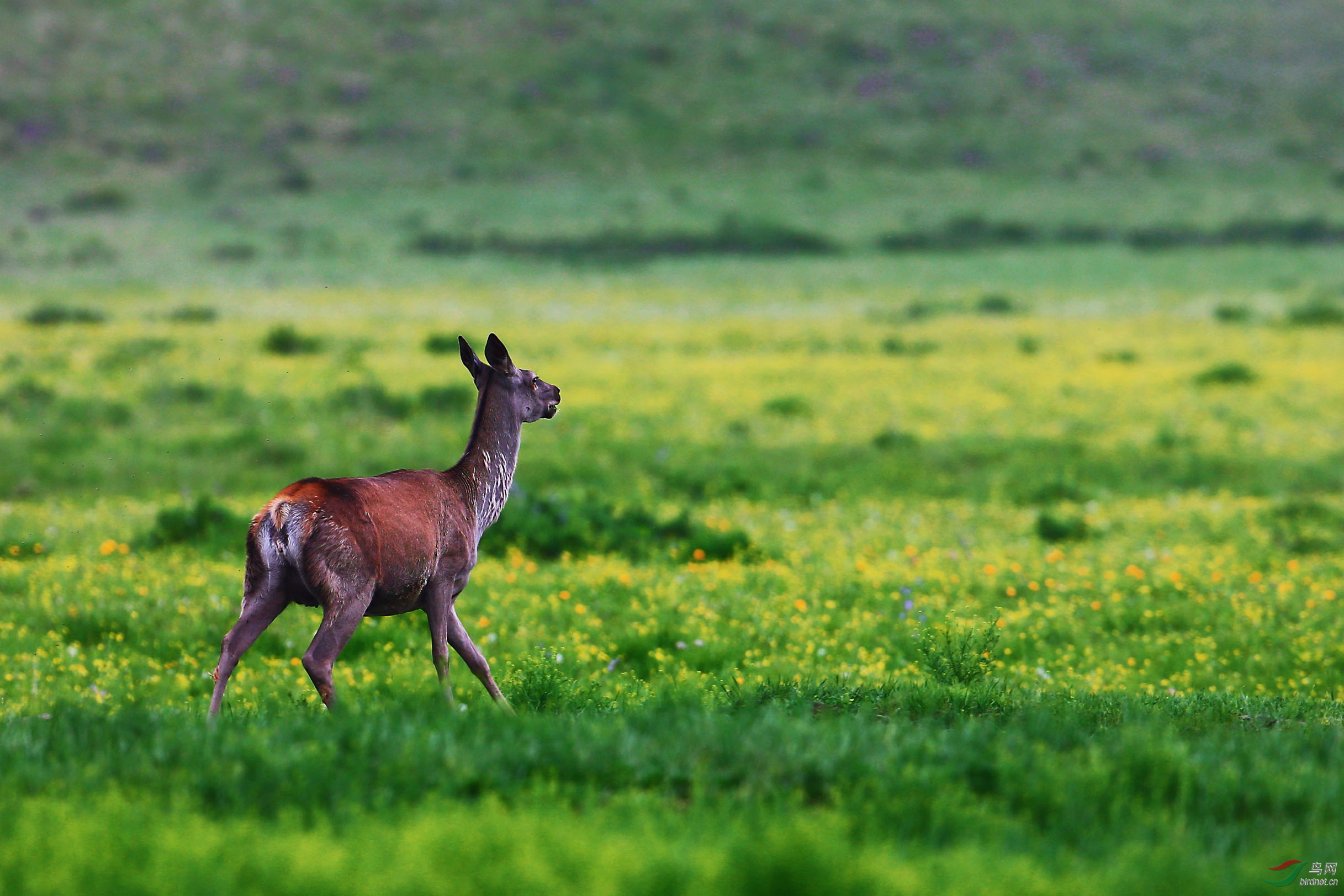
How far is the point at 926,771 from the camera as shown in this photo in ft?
19.2

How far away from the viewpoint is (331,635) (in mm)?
7031

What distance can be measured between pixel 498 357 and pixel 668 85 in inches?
2611

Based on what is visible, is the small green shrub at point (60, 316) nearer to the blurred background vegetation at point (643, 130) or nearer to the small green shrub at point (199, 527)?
the blurred background vegetation at point (643, 130)

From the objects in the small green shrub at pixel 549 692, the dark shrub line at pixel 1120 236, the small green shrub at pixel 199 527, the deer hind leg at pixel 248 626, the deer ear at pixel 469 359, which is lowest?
the small green shrub at pixel 199 527

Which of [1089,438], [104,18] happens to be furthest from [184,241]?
[1089,438]

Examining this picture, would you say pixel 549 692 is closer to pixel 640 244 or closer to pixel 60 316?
pixel 60 316

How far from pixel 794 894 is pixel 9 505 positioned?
14.3 meters

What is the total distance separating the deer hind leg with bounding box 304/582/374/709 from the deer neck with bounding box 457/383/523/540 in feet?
4.42

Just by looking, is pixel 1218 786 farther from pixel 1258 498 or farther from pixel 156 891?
pixel 1258 498

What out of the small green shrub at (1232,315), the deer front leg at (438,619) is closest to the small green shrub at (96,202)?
the small green shrub at (1232,315)

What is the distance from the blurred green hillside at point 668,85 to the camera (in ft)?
209

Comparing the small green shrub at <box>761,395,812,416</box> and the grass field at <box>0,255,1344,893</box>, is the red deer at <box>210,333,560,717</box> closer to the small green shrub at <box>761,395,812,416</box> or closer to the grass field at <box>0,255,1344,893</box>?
the grass field at <box>0,255,1344,893</box>

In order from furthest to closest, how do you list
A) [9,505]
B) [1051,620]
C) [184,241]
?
[184,241], [9,505], [1051,620]

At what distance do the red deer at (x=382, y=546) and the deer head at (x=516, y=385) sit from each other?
1cm
